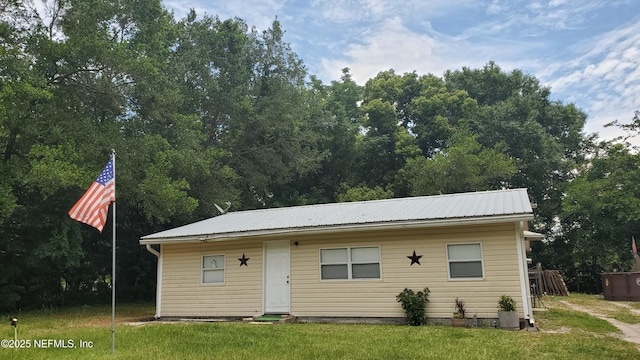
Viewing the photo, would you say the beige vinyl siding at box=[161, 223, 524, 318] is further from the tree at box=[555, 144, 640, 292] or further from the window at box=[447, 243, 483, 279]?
the tree at box=[555, 144, 640, 292]

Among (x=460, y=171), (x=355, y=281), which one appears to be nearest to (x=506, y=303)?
(x=355, y=281)

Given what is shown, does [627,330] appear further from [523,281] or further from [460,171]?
[460,171]

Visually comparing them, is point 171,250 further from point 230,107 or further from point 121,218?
point 230,107

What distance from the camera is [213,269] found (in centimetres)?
1285

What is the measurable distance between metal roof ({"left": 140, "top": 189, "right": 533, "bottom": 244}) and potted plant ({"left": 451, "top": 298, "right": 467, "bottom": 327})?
184cm

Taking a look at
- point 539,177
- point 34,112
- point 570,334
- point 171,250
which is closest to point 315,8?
point 171,250

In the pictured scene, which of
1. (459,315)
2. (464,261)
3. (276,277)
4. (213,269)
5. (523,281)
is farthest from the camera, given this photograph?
(213,269)

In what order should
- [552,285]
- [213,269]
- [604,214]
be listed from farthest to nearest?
[604,214]
[552,285]
[213,269]

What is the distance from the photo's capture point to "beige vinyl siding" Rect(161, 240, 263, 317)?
1230 cm

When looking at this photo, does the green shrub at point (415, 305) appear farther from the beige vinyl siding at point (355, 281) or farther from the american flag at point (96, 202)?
the american flag at point (96, 202)

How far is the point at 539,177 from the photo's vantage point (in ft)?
96.1

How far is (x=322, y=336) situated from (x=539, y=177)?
25.2 m

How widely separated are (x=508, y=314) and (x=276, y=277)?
5.64 m

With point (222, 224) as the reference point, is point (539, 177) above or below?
above
